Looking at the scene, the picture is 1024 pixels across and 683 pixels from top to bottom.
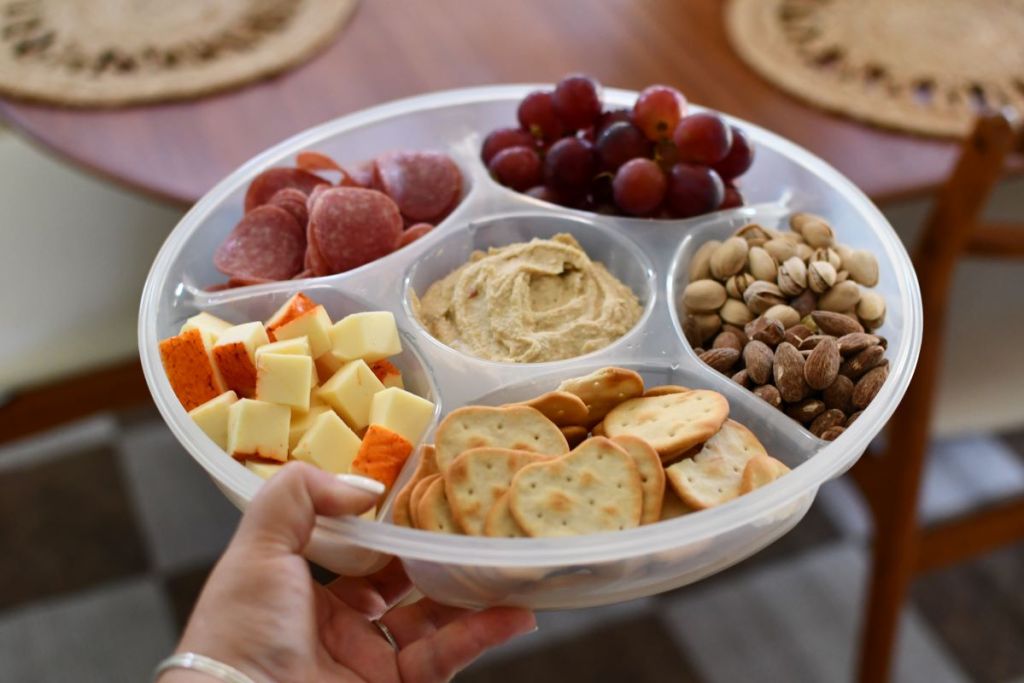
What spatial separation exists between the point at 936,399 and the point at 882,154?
Result: 0.43 metres

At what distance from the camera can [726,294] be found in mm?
943

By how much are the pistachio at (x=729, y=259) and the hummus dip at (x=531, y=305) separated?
0.08 metres

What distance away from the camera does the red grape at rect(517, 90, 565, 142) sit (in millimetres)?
1076

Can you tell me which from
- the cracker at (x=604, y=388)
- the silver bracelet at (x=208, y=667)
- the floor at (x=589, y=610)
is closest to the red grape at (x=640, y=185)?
the cracker at (x=604, y=388)

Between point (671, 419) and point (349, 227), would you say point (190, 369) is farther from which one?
point (671, 419)

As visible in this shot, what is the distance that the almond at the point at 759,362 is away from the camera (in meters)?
0.87

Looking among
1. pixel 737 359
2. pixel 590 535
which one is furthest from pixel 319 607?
pixel 737 359

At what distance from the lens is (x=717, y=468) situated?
0.81 metres

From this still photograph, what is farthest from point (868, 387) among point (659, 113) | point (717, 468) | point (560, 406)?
point (659, 113)

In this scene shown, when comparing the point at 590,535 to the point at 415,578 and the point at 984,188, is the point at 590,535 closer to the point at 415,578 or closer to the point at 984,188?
the point at 415,578

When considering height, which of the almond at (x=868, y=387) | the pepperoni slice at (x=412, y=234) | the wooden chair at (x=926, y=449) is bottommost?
the wooden chair at (x=926, y=449)

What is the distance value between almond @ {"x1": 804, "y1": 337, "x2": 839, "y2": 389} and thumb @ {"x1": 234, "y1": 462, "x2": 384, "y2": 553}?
14.5 inches

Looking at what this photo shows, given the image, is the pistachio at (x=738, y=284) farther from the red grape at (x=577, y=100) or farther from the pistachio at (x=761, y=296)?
the red grape at (x=577, y=100)

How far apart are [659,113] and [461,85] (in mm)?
469
